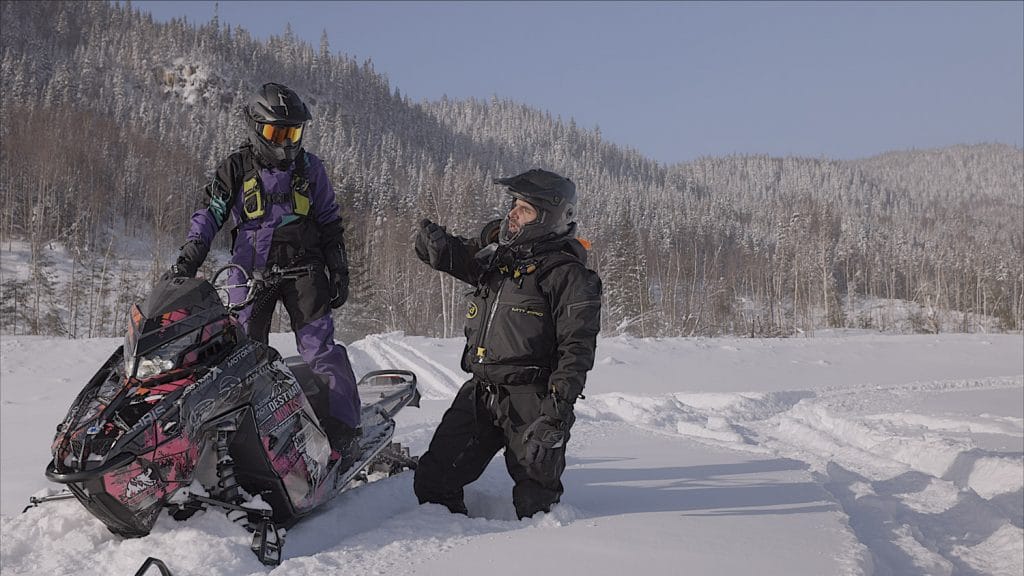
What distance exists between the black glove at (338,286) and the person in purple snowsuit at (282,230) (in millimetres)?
40

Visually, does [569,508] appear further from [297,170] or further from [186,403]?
[297,170]

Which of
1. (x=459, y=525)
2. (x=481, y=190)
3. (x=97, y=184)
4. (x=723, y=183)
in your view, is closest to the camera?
(x=459, y=525)

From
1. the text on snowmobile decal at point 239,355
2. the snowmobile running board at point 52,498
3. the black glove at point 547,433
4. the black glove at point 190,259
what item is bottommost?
the snowmobile running board at point 52,498

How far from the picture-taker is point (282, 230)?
371 cm

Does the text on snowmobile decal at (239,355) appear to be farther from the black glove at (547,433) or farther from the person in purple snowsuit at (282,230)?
the black glove at (547,433)

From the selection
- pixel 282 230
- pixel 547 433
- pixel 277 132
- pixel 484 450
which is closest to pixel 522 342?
pixel 547 433

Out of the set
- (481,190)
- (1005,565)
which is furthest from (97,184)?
(1005,565)

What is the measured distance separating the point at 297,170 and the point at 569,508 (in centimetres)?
230

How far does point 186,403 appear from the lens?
2512 mm

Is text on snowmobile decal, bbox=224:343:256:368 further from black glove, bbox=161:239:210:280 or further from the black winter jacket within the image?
the black winter jacket

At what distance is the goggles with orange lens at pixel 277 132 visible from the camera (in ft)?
11.9

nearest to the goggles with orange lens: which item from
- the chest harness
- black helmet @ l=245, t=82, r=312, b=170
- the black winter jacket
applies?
black helmet @ l=245, t=82, r=312, b=170

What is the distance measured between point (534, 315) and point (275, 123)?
1673mm

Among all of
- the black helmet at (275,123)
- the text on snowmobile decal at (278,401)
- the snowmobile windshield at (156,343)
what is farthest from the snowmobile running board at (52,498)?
the black helmet at (275,123)
